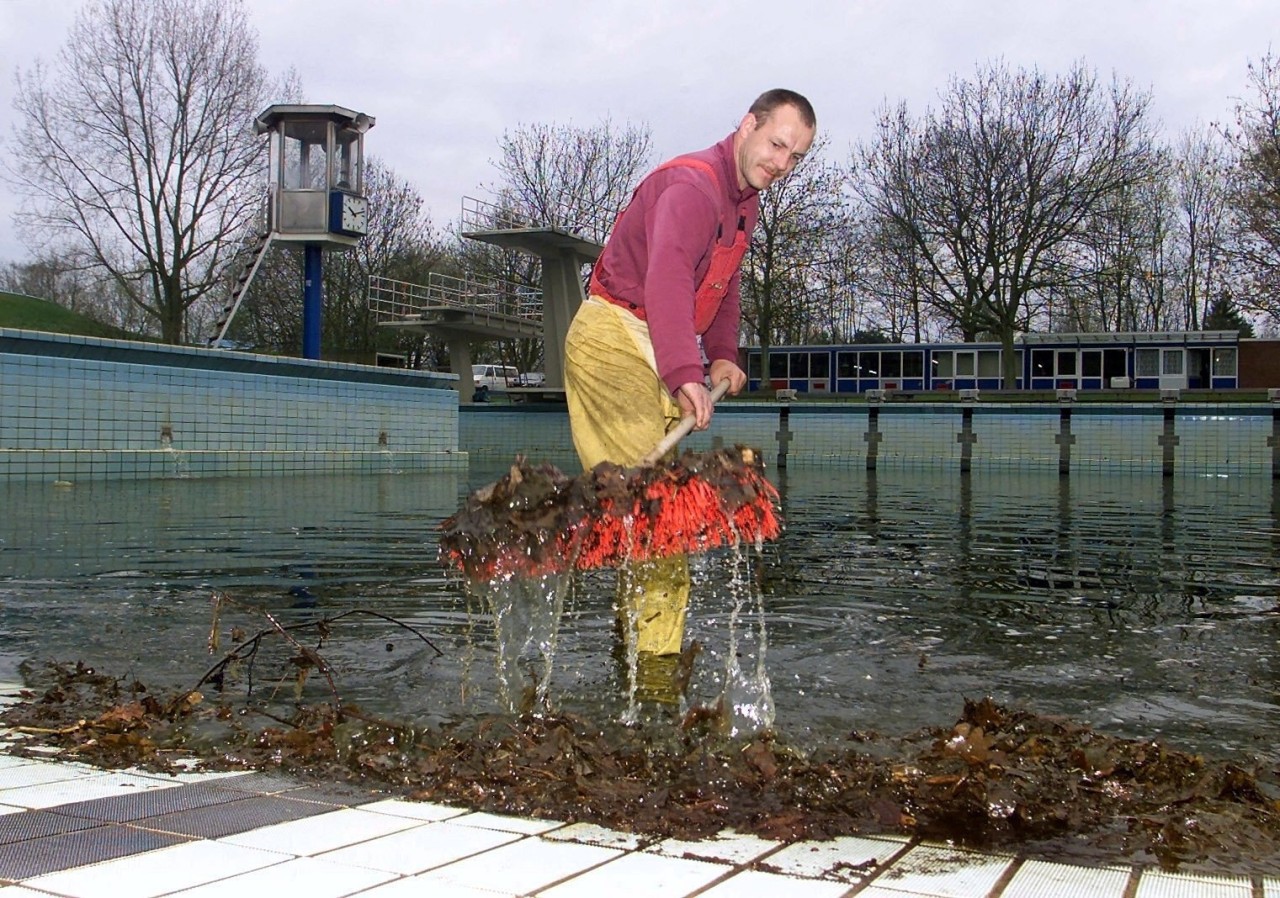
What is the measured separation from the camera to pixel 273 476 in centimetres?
1767

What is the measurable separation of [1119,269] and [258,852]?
38.9m

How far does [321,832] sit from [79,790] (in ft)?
2.35

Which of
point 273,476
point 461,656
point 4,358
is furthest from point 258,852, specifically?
point 273,476

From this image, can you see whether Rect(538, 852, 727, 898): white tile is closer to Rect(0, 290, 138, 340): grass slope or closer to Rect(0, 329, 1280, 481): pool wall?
Rect(0, 329, 1280, 481): pool wall

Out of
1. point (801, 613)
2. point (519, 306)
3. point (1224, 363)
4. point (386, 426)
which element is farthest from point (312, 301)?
point (1224, 363)

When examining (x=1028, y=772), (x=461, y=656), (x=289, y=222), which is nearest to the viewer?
(x=1028, y=772)

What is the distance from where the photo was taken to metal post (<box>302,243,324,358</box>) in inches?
961

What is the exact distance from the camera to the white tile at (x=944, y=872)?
6.73 ft

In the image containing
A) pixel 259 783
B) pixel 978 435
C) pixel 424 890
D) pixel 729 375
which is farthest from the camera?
pixel 978 435

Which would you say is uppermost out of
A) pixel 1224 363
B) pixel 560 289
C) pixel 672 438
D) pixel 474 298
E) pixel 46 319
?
pixel 474 298

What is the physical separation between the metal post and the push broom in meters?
22.1

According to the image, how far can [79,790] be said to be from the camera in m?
2.62

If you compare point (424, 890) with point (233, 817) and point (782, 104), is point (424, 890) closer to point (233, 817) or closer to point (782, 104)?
point (233, 817)

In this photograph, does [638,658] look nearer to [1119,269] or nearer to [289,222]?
[289,222]
